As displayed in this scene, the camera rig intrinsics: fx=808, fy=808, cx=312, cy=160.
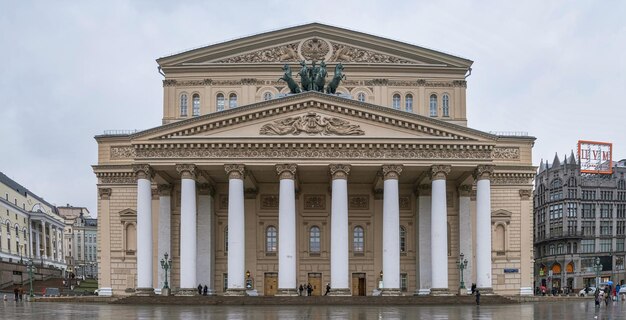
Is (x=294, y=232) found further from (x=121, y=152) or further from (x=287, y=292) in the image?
(x=121, y=152)

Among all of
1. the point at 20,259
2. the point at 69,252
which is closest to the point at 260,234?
the point at 20,259

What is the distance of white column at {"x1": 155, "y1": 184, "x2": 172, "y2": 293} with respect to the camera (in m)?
56.4

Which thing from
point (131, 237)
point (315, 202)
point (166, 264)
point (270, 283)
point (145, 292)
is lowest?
point (270, 283)

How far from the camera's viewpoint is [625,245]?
120812 millimetres

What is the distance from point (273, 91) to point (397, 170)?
15.2 meters

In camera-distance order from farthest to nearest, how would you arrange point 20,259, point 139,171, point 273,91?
point 20,259, point 273,91, point 139,171

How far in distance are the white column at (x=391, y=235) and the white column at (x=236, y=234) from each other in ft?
29.3

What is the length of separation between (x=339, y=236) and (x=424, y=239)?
30.4 ft

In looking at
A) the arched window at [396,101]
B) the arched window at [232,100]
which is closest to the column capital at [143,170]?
the arched window at [232,100]

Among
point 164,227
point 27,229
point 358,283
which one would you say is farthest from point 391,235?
point 27,229

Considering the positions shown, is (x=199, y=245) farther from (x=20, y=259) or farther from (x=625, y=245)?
(x=625, y=245)

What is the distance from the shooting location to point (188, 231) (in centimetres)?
5069

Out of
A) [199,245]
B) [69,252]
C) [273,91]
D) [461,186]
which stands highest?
[273,91]

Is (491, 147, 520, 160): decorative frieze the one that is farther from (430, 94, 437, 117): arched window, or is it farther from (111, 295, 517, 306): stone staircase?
(111, 295, 517, 306): stone staircase
